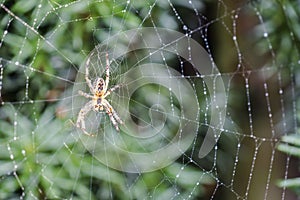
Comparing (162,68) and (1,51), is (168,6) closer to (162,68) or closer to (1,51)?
(162,68)

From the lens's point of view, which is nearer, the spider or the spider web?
the spider web

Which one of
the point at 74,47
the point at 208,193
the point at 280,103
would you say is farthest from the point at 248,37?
the point at 74,47

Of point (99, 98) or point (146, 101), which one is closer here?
point (146, 101)

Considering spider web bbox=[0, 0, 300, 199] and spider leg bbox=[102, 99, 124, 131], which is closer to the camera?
spider web bbox=[0, 0, 300, 199]

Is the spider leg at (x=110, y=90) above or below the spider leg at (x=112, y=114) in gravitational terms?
above

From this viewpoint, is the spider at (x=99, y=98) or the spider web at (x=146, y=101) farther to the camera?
the spider at (x=99, y=98)

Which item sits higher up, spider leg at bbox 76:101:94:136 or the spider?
the spider
